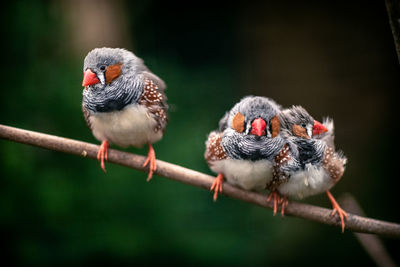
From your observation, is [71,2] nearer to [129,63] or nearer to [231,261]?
[129,63]

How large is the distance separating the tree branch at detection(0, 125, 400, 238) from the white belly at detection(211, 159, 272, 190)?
0.08 metres

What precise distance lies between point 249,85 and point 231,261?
3.94 feet

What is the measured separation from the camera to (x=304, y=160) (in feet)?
4.75

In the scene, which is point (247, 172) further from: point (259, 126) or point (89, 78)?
point (89, 78)

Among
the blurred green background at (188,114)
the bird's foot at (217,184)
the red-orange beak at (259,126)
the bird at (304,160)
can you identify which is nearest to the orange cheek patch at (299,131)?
the bird at (304,160)

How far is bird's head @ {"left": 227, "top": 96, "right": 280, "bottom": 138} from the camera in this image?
47.2 inches

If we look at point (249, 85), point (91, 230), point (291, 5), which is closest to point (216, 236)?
point (91, 230)

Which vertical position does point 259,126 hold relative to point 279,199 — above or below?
above

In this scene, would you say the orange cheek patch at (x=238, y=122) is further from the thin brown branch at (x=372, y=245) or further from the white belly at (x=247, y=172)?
the thin brown branch at (x=372, y=245)

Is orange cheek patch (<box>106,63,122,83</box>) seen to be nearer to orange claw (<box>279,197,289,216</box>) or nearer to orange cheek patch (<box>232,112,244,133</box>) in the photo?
orange cheek patch (<box>232,112,244,133</box>)

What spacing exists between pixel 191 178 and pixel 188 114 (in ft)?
2.49

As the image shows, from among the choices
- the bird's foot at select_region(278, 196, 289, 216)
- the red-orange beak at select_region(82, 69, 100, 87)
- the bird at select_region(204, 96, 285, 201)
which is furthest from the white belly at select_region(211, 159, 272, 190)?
the red-orange beak at select_region(82, 69, 100, 87)

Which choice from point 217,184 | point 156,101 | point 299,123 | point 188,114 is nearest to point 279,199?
point 217,184

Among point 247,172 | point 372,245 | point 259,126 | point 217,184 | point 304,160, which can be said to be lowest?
point 372,245
